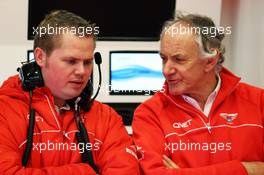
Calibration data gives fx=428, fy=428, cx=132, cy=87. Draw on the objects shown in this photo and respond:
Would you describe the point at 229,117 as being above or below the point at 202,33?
below

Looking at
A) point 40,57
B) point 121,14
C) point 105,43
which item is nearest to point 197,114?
point 40,57

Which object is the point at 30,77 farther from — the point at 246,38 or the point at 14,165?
the point at 246,38

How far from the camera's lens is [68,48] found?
5.59 feet

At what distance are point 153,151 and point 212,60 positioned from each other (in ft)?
1.66

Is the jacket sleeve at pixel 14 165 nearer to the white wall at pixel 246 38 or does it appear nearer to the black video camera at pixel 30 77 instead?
the black video camera at pixel 30 77

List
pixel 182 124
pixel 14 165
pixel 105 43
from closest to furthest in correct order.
Result: pixel 14 165 → pixel 182 124 → pixel 105 43

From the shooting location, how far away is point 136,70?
324cm

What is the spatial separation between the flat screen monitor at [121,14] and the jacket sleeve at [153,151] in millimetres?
1870

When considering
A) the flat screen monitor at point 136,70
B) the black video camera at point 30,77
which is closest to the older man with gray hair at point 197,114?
the black video camera at point 30,77

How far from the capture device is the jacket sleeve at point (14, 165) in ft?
5.06

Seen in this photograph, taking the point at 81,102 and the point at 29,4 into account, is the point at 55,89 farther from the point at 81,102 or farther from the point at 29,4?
the point at 29,4

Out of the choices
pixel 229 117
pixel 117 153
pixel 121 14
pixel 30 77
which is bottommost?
pixel 117 153

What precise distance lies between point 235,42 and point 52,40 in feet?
6.97

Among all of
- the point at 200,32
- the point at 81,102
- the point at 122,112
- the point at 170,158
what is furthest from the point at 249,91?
the point at 122,112
